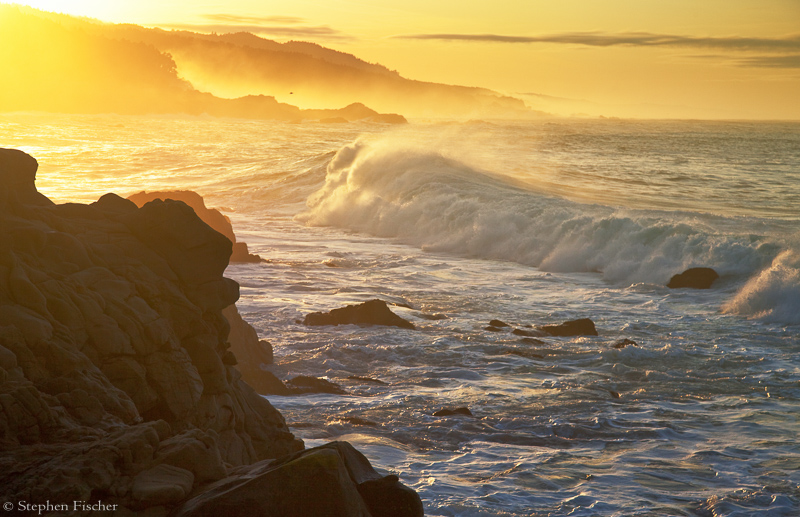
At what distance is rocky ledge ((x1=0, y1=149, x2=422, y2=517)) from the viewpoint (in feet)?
14.2

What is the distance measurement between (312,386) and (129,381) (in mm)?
4434

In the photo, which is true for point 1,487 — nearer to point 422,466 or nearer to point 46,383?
point 46,383

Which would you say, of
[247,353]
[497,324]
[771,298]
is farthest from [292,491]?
[771,298]

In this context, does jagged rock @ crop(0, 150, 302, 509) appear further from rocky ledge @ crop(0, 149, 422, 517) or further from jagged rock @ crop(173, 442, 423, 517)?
jagged rock @ crop(173, 442, 423, 517)

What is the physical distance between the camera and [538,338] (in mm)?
12750

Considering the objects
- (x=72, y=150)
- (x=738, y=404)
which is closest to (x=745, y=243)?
(x=738, y=404)

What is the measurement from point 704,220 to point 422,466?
18703mm

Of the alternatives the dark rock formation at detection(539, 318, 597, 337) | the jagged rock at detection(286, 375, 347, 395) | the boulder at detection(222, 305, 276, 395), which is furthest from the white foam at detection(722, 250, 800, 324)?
the boulder at detection(222, 305, 276, 395)

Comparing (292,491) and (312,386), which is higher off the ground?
(292,491)

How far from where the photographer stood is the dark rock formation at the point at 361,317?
13.1 metres

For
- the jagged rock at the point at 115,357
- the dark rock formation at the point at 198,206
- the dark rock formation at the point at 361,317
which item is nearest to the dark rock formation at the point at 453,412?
the jagged rock at the point at 115,357

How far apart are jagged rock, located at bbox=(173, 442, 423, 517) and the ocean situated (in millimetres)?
2239

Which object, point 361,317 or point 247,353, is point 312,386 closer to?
point 247,353

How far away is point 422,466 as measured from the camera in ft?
25.0
